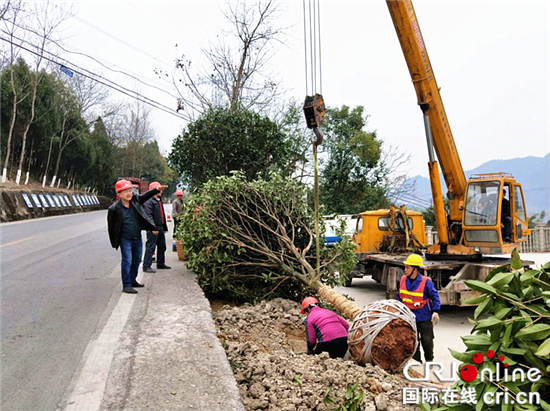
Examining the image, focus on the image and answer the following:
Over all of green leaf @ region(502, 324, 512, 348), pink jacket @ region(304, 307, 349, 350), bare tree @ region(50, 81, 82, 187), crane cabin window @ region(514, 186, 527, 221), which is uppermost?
bare tree @ region(50, 81, 82, 187)

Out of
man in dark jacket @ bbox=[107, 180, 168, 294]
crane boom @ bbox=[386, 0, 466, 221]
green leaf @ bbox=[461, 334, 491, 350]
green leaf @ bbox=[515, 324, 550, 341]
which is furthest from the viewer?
crane boom @ bbox=[386, 0, 466, 221]

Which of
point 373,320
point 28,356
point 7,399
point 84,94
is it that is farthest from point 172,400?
point 84,94

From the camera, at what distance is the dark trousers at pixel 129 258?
6.80 m

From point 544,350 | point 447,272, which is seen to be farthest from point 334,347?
point 447,272

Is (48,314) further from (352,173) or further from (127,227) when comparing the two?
(352,173)

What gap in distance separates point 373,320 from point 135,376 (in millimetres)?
2860

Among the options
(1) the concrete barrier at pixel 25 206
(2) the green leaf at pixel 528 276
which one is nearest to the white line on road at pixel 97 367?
(2) the green leaf at pixel 528 276

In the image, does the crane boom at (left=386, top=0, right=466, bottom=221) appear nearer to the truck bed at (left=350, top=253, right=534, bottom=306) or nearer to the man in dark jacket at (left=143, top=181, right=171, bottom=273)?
the truck bed at (left=350, top=253, right=534, bottom=306)

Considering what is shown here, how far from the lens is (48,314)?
595 cm

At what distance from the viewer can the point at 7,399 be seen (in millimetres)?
3674

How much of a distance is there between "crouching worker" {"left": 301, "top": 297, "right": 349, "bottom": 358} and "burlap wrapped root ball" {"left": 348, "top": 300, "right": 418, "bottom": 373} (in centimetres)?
18

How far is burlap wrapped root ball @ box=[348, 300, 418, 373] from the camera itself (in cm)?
534

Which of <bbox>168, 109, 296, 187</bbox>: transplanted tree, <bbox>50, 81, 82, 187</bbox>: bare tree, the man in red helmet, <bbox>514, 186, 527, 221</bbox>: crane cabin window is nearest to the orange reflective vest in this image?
the man in red helmet

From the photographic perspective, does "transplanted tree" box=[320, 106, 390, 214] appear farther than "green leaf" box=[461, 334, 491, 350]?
Yes
